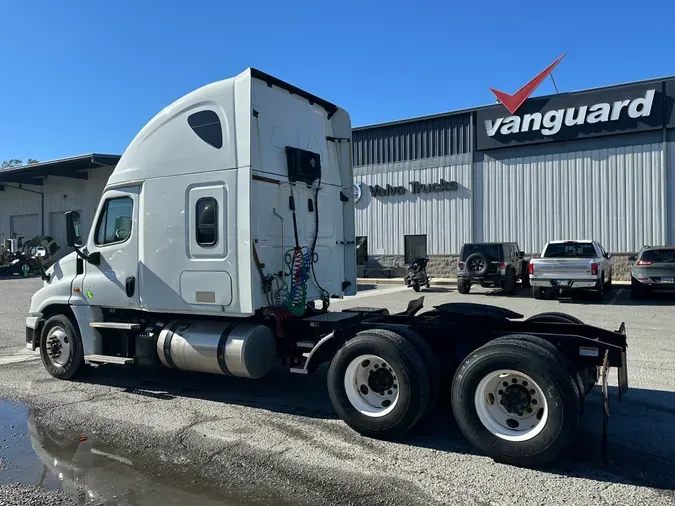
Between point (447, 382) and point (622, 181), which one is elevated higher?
point (622, 181)

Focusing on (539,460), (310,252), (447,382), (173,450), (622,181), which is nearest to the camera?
(539,460)

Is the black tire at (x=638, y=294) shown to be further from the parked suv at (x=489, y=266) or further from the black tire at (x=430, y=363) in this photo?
the black tire at (x=430, y=363)

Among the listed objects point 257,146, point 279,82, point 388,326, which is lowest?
point 388,326

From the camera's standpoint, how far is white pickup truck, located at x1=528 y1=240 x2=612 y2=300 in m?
15.5

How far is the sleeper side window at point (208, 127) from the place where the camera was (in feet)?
19.9

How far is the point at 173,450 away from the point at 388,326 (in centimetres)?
225

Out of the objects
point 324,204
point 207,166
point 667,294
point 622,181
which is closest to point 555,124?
point 622,181

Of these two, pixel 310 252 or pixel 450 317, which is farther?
pixel 310 252

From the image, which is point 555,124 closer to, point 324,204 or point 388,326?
point 324,204

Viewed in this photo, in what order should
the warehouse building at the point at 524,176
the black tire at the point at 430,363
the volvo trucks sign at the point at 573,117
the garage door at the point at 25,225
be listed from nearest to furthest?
the black tire at the point at 430,363, the volvo trucks sign at the point at 573,117, the warehouse building at the point at 524,176, the garage door at the point at 25,225

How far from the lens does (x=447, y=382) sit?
513 centimetres

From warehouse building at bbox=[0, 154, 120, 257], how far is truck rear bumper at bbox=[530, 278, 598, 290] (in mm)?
25942

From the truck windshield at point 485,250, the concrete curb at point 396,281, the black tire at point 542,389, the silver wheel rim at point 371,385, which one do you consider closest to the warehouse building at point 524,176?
the concrete curb at point 396,281

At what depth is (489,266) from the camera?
58.3ft
